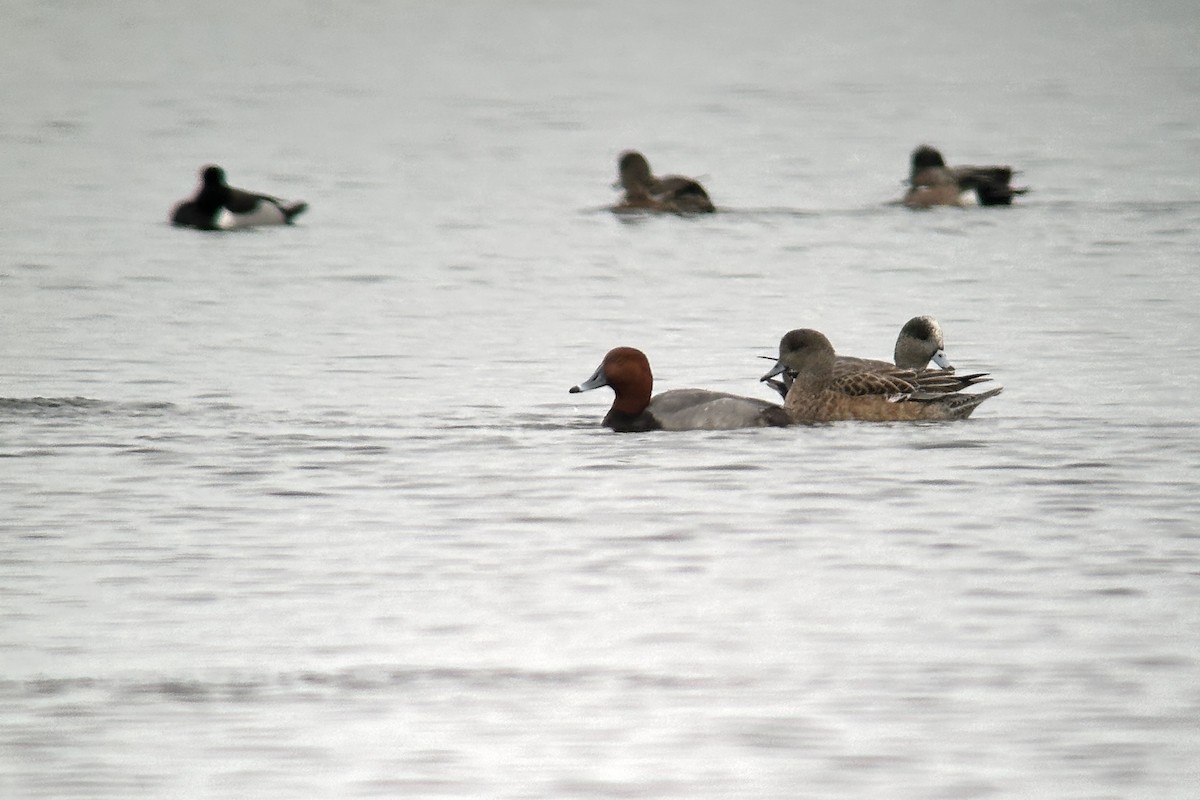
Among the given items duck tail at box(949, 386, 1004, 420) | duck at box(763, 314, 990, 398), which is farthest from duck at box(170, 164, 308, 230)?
duck tail at box(949, 386, 1004, 420)

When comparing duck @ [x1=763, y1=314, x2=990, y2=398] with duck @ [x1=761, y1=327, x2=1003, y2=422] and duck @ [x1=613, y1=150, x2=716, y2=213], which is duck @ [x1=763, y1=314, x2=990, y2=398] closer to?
duck @ [x1=761, y1=327, x2=1003, y2=422]

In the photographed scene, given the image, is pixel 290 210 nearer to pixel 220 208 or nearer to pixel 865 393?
pixel 220 208

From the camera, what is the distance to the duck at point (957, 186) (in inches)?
922

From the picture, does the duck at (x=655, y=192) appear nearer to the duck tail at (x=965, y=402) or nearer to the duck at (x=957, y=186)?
the duck at (x=957, y=186)

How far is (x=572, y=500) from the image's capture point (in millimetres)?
10156

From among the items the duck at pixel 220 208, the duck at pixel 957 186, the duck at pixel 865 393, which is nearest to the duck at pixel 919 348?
the duck at pixel 865 393

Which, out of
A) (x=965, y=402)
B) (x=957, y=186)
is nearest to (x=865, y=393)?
(x=965, y=402)

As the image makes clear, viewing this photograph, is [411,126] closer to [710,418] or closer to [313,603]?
[710,418]

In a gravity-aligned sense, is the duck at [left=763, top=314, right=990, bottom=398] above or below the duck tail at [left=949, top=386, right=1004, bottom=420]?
above

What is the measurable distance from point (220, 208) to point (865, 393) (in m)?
10.9

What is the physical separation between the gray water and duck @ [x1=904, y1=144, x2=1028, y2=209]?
226mm

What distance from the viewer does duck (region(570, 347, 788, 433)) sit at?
12016 mm

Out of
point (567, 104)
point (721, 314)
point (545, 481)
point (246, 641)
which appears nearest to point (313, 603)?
point (246, 641)

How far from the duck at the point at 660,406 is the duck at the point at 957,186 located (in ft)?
38.9
